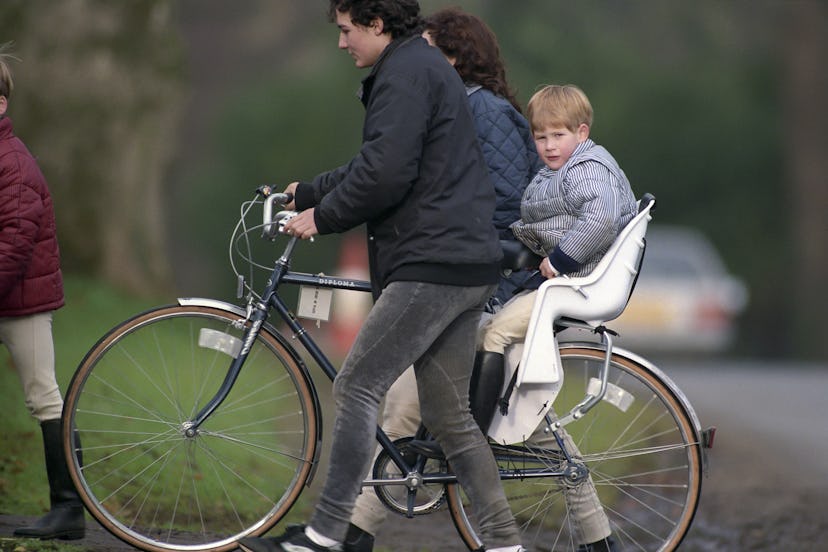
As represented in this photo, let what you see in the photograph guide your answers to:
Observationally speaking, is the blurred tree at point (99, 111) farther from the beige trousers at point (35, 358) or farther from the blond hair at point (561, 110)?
the blond hair at point (561, 110)

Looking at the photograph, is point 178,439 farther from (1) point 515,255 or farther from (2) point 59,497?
(1) point 515,255

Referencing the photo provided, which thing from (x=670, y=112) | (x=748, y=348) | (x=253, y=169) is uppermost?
(x=670, y=112)

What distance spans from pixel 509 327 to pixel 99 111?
664cm

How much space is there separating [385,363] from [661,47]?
1116 inches

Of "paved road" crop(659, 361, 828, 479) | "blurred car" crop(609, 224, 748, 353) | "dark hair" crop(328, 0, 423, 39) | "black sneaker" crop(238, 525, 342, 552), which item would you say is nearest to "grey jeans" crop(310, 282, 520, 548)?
"black sneaker" crop(238, 525, 342, 552)

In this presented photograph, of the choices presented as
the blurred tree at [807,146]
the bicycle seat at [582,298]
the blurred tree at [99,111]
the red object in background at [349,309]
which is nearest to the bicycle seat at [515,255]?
the bicycle seat at [582,298]

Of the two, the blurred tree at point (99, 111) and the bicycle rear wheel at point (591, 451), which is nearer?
the bicycle rear wheel at point (591, 451)

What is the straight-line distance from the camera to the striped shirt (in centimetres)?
499

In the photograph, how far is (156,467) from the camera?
598cm

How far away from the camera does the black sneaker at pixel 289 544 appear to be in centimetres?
484

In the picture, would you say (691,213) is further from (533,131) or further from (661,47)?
(533,131)

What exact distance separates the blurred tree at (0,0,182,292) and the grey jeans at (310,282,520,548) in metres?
6.01

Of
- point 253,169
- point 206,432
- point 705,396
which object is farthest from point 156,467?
point 253,169

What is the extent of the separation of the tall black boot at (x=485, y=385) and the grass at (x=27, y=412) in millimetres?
1467
